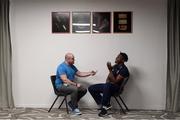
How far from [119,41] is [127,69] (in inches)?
26.3

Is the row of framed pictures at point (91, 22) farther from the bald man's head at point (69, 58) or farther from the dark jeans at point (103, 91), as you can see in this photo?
the dark jeans at point (103, 91)

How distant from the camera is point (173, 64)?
21.1ft

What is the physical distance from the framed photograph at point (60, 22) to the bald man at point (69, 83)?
2.19 feet

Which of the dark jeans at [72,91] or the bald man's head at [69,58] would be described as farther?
the bald man's head at [69,58]

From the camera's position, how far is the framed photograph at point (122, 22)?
6680 millimetres

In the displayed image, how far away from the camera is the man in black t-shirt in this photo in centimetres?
616

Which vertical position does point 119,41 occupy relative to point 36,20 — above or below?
below

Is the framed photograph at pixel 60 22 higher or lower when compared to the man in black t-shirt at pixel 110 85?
higher

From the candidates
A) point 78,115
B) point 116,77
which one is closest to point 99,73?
point 116,77

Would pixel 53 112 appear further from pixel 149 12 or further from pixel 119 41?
pixel 149 12

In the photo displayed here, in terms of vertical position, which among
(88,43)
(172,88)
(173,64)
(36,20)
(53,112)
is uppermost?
(36,20)

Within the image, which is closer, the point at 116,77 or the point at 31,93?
the point at 116,77

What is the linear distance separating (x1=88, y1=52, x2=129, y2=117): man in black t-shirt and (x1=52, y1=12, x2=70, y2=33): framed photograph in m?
1.15

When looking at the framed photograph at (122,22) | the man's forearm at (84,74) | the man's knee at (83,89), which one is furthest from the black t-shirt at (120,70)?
the framed photograph at (122,22)
